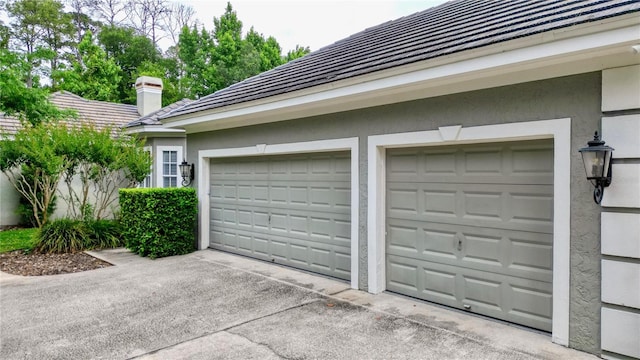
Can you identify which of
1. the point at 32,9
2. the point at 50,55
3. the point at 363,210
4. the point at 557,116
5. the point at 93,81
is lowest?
the point at 363,210

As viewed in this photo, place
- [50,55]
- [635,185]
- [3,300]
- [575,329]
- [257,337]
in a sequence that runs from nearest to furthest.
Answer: [635,185], [575,329], [257,337], [3,300], [50,55]

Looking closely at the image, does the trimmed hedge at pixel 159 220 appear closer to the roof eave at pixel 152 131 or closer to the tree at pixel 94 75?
the roof eave at pixel 152 131

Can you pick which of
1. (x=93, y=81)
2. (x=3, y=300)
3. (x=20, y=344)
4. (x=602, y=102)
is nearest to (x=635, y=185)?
(x=602, y=102)

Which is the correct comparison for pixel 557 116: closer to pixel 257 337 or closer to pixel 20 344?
pixel 257 337

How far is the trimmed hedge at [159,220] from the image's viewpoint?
7.75 metres

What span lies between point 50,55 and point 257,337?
8.36m

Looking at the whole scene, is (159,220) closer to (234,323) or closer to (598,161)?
(234,323)

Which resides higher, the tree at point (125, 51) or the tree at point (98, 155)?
the tree at point (125, 51)

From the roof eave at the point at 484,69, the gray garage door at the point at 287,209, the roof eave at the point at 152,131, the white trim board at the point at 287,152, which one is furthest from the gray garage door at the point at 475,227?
the roof eave at the point at 152,131

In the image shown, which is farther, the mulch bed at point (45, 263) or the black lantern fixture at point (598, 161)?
the mulch bed at point (45, 263)

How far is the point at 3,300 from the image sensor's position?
5375mm

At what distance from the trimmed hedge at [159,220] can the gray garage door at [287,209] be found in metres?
0.63

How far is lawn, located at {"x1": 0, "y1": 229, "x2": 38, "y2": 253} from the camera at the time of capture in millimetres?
8734

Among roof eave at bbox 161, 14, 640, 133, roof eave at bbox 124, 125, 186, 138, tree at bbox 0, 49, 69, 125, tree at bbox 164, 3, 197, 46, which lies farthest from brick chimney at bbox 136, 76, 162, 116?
tree at bbox 164, 3, 197, 46
